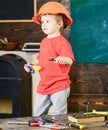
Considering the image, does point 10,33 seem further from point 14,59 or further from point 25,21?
point 14,59

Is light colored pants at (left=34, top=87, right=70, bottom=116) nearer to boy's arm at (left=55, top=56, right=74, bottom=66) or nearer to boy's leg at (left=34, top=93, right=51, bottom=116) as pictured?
boy's leg at (left=34, top=93, right=51, bottom=116)

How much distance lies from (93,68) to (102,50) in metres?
0.23

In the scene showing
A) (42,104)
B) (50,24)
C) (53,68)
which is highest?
(50,24)

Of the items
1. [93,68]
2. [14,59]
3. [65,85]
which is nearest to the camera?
[65,85]

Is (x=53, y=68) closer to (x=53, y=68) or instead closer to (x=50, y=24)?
(x=53, y=68)

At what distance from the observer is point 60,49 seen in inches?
105

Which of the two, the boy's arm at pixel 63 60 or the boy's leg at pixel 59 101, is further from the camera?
the boy's leg at pixel 59 101

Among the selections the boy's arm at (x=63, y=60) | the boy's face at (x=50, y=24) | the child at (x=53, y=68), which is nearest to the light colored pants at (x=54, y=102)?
the child at (x=53, y=68)

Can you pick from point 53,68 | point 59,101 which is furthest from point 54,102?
point 53,68

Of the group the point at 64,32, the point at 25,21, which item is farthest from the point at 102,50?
the point at 25,21

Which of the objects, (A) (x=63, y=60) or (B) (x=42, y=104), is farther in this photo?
(B) (x=42, y=104)

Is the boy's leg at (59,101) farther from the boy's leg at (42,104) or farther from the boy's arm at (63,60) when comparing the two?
the boy's arm at (63,60)

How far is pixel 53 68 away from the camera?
8.67 ft

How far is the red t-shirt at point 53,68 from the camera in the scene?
8.64ft
